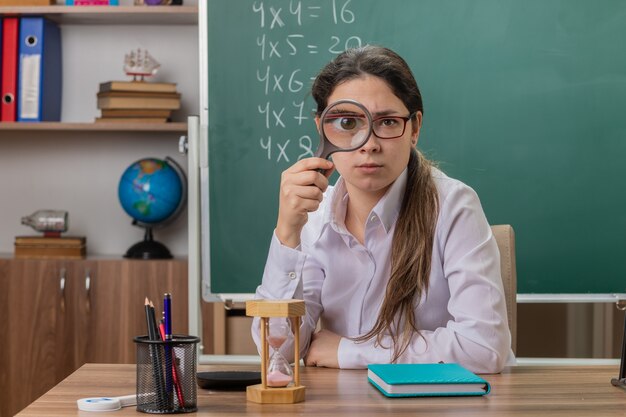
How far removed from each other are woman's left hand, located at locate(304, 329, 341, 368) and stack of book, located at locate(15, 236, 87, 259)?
185cm

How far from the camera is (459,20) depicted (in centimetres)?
275

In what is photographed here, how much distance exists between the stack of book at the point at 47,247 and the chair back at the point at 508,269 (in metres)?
1.85

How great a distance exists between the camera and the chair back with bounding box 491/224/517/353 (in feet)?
6.57

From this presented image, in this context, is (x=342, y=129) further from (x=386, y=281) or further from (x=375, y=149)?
(x=386, y=281)

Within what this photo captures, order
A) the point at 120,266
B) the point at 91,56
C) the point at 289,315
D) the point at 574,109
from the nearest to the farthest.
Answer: the point at 289,315 → the point at 574,109 → the point at 120,266 → the point at 91,56

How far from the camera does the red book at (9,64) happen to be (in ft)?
11.0

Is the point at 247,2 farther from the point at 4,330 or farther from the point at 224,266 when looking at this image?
the point at 4,330

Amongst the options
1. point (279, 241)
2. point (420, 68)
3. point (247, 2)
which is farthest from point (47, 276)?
point (279, 241)

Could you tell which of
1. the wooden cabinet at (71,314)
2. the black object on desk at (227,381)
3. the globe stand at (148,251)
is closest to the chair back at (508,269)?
the black object on desk at (227,381)

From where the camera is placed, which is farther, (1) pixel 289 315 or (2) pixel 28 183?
(2) pixel 28 183

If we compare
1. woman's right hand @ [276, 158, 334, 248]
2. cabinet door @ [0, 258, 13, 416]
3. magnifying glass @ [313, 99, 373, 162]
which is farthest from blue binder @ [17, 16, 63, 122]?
magnifying glass @ [313, 99, 373, 162]

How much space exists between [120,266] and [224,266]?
0.62 meters

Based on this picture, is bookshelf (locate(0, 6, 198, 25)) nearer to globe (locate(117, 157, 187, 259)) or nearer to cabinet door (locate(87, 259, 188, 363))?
globe (locate(117, 157, 187, 259))

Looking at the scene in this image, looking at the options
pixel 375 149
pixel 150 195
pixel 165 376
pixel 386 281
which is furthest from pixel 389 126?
pixel 150 195
